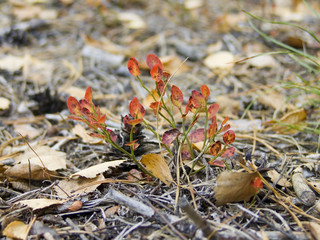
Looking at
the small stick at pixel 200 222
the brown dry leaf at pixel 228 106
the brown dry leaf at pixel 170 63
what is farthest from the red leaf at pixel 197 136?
the brown dry leaf at pixel 170 63

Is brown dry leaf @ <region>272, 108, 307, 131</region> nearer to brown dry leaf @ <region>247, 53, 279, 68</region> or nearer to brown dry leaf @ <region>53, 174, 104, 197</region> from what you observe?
brown dry leaf @ <region>247, 53, 279, 68</region>

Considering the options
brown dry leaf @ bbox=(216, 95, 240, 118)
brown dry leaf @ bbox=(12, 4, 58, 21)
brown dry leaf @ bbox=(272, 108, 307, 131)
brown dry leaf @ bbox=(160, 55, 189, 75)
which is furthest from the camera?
brown dry leaf @ bbox=(12, 4, 58, 21)

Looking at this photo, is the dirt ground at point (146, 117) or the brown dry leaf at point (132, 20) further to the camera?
the brown dry leaf at point (132, 20)

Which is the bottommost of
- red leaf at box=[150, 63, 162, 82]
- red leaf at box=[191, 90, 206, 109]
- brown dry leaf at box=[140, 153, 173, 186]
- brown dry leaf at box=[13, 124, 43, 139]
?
brown dry leaf at box=[13, 124, 43, 139]

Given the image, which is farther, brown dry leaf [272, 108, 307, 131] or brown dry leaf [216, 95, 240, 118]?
brown dry leaf [216, 95, 240, 118]

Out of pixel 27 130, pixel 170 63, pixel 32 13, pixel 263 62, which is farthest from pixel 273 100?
pixel 32 13

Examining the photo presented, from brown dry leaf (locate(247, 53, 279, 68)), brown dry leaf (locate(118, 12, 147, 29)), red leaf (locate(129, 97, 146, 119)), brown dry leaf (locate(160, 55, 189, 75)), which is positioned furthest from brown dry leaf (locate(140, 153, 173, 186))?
brown dry leaf (locate(118, 12, 147, 29))

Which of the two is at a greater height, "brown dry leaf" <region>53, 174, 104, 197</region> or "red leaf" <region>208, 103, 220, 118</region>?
"red leaf" <region>208, 103, 220, 118</region>

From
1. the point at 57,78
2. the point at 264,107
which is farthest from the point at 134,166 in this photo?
the point at 57,78

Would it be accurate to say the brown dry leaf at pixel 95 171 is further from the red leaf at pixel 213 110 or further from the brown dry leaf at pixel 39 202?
the red leaf at pixel 213 110
